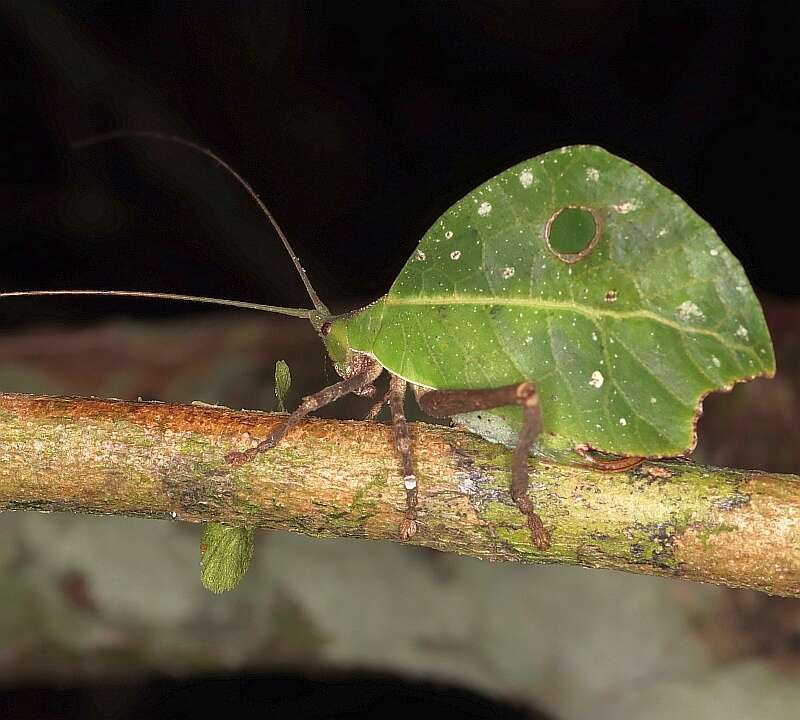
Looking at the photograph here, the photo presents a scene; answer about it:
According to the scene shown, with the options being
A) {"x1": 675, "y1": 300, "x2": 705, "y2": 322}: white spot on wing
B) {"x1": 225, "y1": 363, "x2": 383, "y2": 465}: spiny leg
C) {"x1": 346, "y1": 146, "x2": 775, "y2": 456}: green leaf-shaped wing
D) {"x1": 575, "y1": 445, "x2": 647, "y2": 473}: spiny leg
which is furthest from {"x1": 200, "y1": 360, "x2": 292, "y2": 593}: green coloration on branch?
{"x1": 675, "y1": 300, "x2": 705, "y2": 322}: white spot on wing

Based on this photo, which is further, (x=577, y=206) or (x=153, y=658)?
(x=153, y=658)

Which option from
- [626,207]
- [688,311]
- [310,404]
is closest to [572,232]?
[626,207]

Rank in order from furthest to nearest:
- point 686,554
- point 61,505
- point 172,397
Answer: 1. point 172,397
2. point 61,505
3. point 686,554

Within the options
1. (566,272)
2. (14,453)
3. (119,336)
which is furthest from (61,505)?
(119,336)

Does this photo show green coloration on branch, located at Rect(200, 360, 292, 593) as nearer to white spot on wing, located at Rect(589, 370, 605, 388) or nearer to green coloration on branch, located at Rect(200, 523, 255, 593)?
→ green coloration on branch, located at Rect(200, 523, 255, 593)

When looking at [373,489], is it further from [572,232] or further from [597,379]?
[572,232]

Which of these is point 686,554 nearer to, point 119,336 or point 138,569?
point 138,569
